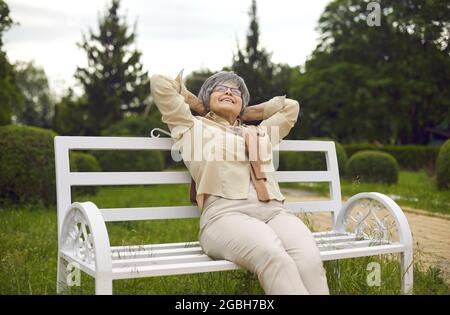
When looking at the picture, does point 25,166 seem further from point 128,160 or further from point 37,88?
point 37,88

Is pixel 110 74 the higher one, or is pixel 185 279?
pixel 110 74

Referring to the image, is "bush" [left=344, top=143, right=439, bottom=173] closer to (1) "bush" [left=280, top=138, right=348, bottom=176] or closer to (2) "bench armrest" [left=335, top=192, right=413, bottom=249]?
(1) "bush" [left=280, top=138, right=348, bottom=176]

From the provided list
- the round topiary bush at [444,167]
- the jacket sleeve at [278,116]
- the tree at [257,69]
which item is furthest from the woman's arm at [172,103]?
the tree at [257,69]

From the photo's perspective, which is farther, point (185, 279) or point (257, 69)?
point (257, 69)

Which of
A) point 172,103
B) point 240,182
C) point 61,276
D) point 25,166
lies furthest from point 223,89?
point 25,166

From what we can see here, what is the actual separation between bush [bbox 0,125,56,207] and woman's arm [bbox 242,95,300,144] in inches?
193

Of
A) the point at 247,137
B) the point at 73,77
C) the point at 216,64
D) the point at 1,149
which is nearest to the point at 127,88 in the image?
the point at 73,77

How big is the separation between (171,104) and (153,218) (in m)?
0.64

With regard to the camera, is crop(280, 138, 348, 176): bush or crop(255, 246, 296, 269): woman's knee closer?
crop(255, 246, 296, 269): woman's knee

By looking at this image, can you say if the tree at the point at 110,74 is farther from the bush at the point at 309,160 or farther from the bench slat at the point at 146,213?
the bench slat at the point at 146,213

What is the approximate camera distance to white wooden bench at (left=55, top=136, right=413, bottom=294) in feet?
7.65

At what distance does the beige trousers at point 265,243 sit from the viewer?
2.36m

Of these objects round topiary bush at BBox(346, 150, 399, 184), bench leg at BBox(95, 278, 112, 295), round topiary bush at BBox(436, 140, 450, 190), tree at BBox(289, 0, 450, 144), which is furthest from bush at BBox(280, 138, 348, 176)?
bench leg at BBox(95, 278, 112, 295)

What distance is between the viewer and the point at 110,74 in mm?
25406
